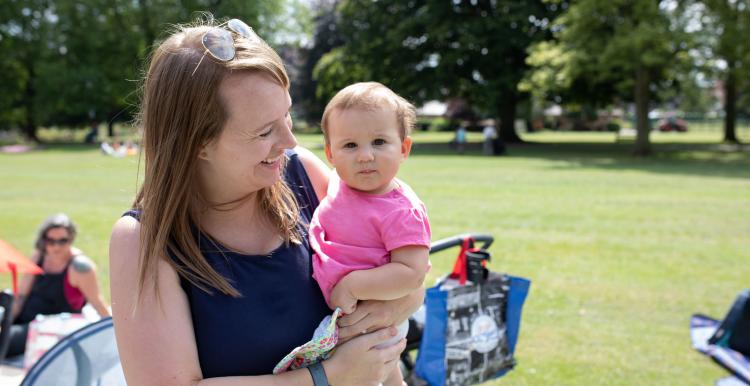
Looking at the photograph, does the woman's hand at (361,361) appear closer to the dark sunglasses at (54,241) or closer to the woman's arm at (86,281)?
the woman's arm at (86,281)

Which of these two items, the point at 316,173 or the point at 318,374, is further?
the point at 316,173

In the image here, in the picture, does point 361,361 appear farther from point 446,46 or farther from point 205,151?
point 446,46

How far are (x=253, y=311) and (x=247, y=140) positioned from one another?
453 mm

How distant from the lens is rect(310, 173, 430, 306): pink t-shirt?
191cm

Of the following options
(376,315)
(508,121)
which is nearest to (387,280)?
(376,315)

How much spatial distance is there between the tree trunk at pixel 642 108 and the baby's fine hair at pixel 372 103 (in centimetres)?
2597

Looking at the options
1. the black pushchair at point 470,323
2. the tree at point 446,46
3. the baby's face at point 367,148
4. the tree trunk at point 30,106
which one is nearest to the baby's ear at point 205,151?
the baby's face at point 367,148

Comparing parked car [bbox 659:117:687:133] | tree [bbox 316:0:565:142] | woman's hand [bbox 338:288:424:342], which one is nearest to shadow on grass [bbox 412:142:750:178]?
tree [bbox 316:0:565:142]

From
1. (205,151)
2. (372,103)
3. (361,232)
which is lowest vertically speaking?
(361,232)

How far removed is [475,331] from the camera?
352 centimetres

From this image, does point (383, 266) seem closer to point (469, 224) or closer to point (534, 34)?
point (469, 224)

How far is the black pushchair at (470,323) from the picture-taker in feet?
11.4

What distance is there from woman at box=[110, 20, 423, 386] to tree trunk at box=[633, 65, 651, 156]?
2642 centimetres

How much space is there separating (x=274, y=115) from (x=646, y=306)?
5.56 m
